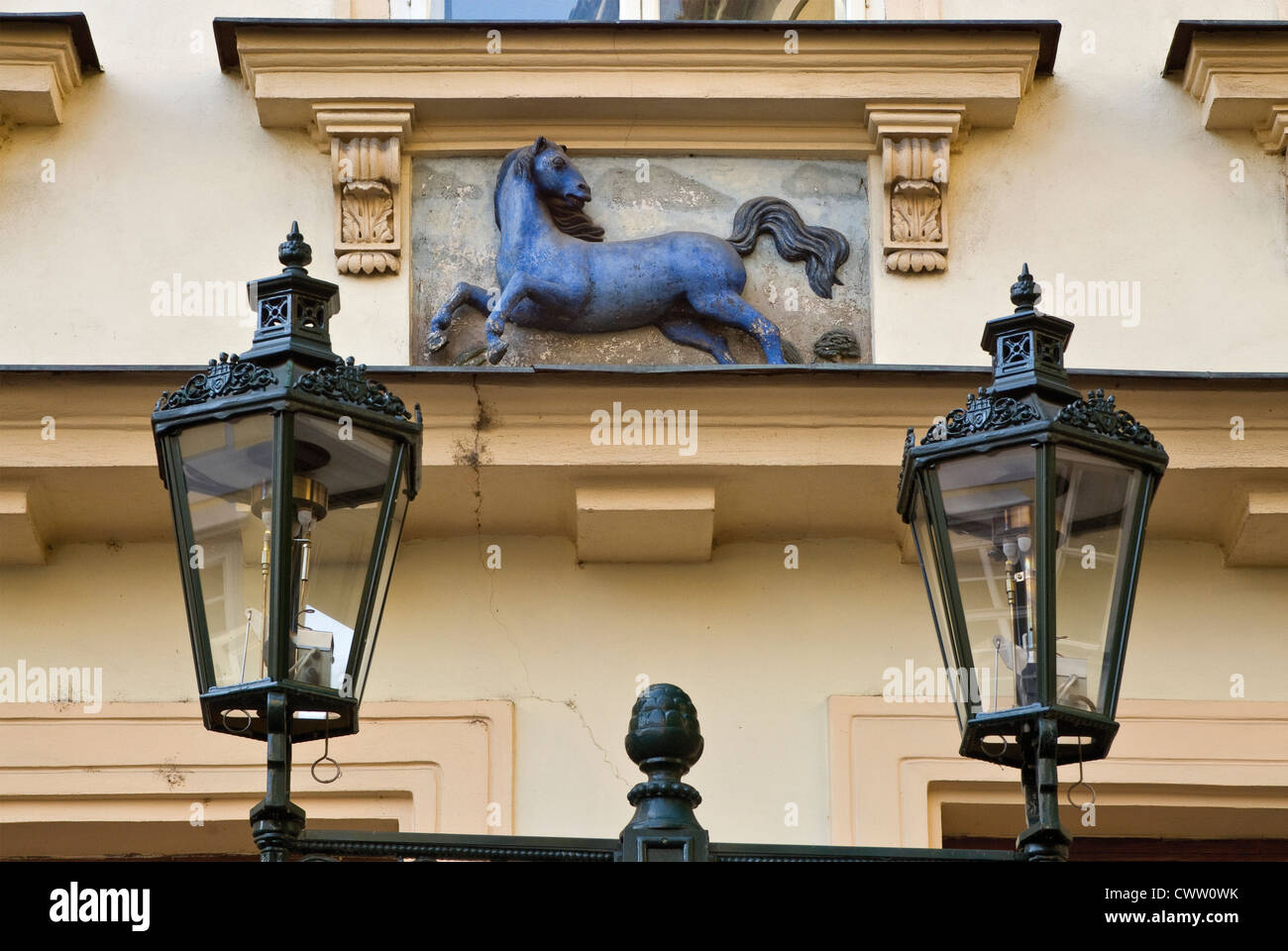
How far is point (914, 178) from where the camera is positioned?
671 cm

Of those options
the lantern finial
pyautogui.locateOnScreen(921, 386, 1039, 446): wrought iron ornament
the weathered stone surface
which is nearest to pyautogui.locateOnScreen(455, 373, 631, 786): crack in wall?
the weathered stone surface

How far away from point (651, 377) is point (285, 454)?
2.10 metres

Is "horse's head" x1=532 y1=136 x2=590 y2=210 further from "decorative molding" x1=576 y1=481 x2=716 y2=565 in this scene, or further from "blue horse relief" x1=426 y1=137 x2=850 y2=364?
"decorative molding" x1=576 y1=481 x2=716 y2=565

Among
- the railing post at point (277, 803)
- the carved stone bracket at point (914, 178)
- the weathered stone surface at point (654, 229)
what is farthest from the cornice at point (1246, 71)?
the railing post at point (277, 803)

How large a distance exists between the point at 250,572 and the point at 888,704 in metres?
2.54

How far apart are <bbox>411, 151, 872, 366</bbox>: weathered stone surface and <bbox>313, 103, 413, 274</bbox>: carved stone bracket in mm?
110

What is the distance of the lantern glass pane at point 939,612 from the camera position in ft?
13.8

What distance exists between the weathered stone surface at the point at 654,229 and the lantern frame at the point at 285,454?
215cm

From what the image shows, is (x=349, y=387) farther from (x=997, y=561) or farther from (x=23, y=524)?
(x=23, y=524)

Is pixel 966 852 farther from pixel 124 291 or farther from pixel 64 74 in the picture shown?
pixel 64 74
